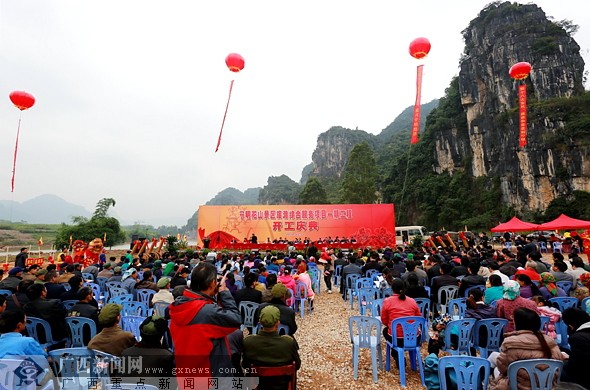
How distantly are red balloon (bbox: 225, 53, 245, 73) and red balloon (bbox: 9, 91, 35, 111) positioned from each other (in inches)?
A: 249

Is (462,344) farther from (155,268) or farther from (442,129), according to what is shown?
(442,129)

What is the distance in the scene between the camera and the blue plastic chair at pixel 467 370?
2023 millimetres

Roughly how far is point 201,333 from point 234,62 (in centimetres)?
949

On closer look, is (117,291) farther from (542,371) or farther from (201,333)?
(542,371)

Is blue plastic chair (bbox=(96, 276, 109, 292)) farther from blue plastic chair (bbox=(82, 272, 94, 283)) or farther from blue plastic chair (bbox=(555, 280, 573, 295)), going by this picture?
blue plastic chair (bbox=(555, 280, 573, 295))

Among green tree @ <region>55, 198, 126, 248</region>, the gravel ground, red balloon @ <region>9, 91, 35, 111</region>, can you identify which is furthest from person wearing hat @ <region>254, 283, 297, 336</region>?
green tree @ <region>55, 198, 126, 248</region>

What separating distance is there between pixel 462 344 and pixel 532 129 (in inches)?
1128

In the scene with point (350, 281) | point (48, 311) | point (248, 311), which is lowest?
point (350, 281)

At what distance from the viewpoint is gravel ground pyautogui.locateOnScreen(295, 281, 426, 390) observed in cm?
309

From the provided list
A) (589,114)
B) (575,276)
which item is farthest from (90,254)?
(589,114)

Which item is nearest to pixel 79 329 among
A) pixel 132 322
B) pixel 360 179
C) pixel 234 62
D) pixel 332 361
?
pixel 132 322

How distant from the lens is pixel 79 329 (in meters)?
3.15

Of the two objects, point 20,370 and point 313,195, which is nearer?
point 20,370

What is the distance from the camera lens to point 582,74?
87.7 feet
